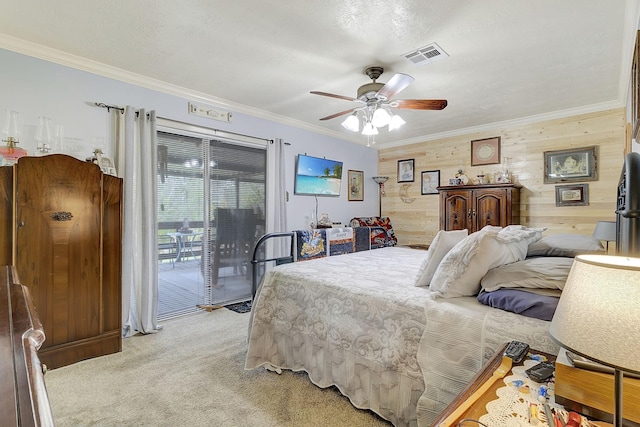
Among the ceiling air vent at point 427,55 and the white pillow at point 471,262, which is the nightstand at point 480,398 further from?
the ceiling air vent at point 427,55

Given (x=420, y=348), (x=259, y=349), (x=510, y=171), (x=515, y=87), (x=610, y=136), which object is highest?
(x=515, y=87)

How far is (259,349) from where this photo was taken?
2340mm

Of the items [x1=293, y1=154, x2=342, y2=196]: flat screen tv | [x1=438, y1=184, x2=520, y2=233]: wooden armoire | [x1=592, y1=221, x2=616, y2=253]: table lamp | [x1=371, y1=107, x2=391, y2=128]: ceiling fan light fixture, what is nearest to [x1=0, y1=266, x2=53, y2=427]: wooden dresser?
[x1=371, y1=107, x2=391, y2=128]: ceiling fan light fixture

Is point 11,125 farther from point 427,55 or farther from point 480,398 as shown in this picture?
point 480,398

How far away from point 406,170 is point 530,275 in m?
4.49

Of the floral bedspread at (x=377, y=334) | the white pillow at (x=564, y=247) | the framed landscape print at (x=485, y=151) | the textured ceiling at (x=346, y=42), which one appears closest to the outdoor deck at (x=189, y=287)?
the floral bedspread at (x=377, y=334)

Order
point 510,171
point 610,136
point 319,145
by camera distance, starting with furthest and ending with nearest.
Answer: point 319,145
point 510,171
point 610,136

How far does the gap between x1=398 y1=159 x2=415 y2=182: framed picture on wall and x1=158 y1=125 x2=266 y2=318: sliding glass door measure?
2759 mm

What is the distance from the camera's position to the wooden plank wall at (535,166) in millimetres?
3828

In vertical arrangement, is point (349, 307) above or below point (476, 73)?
below

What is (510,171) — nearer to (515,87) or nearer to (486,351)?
(515,87)

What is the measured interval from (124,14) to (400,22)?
1.95 m

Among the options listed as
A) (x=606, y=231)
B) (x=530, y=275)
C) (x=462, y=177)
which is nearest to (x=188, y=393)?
(x=530, y=275)

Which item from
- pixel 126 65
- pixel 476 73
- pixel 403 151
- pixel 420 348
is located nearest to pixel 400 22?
pixel 476 73
